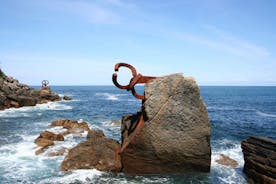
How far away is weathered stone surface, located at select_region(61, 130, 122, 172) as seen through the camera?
1259cm

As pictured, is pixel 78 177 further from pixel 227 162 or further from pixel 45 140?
pixel 227 162

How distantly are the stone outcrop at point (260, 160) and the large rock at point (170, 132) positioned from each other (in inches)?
77.9

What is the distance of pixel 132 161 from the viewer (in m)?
12.4

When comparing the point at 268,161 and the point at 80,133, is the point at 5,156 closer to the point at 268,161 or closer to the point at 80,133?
the point at 80,133

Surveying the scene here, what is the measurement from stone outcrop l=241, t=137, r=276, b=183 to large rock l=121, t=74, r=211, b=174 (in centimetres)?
198

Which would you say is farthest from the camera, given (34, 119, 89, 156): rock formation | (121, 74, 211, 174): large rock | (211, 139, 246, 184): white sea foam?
(34, 119, 89, 156): rock formation

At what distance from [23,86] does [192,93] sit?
47.6 metres

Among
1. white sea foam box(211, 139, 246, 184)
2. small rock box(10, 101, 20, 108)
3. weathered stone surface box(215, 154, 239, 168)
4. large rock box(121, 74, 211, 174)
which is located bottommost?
white sea foam box(211, 139, 246, 184)

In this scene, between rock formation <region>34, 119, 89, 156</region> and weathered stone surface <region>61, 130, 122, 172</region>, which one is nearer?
weathered stone surface <region>61, 130, 122, 172</region>

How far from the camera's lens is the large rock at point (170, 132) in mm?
11891

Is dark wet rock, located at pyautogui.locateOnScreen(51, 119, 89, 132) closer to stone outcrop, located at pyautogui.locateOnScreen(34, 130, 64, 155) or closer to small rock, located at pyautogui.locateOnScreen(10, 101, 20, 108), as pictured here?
stone outcrop, located at pyautogui.locateOnScreen(34, 130, 64, 155)

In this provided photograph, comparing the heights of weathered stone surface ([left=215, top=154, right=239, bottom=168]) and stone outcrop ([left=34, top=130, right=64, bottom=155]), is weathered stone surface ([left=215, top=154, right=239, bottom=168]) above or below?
below

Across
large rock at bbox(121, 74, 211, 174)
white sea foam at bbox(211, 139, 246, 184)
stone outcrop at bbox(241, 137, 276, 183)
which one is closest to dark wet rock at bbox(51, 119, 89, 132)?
white sea foam at bbox(211, 139, 246, 184)

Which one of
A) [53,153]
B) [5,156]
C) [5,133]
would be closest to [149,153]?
[53,153]
